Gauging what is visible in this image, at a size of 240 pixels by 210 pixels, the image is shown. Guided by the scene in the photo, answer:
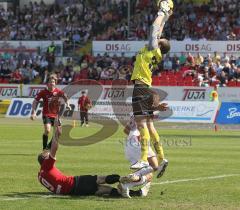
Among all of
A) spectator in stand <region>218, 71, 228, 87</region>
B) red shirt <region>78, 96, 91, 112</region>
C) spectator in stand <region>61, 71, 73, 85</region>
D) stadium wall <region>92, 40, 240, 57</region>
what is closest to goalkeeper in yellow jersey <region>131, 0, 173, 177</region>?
red shirt <region>78, 96, 91, 112</region>

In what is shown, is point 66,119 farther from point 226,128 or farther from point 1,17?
point 1,17

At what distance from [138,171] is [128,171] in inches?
171

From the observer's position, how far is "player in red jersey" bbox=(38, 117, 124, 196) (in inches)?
470

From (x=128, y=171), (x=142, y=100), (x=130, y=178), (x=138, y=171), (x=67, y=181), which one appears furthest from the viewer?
(x=128, y=171)

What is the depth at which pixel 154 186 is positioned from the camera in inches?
540

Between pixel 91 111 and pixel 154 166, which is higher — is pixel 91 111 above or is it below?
below

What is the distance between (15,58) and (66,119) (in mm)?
11519

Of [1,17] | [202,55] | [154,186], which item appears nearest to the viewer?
[154,186]

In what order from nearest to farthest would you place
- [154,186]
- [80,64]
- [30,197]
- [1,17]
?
[30,197] → [154,186] → [80,64] → [1,17]

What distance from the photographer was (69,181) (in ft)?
39.6

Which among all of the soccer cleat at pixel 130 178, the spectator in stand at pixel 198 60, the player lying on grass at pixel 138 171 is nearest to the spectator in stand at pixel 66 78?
the spectator in stand at pixel 198 60

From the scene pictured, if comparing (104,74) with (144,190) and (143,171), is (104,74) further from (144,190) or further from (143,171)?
(143,171)

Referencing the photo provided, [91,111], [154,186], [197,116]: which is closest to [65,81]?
[91,111]

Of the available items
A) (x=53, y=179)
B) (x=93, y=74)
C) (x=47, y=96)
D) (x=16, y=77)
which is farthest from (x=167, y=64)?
(x=53, y=179)
